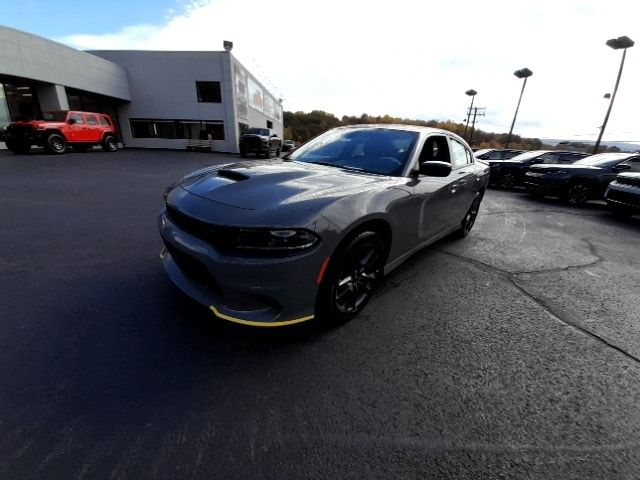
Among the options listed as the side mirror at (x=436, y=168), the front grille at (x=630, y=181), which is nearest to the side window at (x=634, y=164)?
the front grille at (x=630, y=181)

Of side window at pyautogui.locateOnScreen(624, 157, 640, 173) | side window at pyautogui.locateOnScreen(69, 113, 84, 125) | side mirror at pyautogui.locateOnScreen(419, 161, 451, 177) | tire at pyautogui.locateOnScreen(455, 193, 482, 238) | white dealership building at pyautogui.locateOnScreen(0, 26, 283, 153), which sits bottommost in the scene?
tire at pyautogui.locateOnScreen(455, 193, 482, 238)

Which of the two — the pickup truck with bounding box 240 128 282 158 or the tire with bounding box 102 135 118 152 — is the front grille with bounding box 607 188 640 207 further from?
the tire with bounding box 102 135 118 152

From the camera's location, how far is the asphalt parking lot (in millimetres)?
1447

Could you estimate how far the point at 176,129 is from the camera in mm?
23328

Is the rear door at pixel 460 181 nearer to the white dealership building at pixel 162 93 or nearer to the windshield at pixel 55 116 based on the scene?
the windshield at pixel 55 116

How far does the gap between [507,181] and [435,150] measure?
974 cm

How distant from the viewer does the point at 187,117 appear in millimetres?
22844

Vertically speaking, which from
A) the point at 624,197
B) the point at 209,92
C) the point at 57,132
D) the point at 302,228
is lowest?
the point at 624,197

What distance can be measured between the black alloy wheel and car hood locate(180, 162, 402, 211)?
8.67m

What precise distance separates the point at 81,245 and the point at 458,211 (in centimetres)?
492

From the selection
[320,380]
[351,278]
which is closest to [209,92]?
[351,278]

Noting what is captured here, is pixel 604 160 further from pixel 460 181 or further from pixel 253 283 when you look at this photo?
pixel 253 283

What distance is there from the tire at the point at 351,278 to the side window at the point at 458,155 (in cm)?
196

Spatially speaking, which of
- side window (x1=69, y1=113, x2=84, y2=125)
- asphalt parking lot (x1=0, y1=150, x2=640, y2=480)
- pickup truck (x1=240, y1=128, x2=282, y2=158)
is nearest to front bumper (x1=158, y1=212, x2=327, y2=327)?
asphalt parking lot (x1=0, y1=150, x2=640, y2=480)
